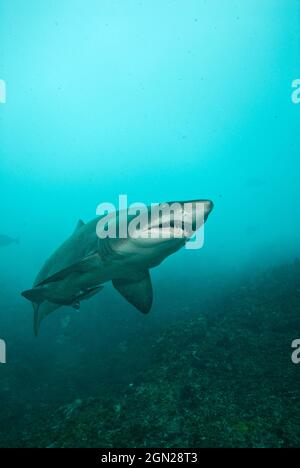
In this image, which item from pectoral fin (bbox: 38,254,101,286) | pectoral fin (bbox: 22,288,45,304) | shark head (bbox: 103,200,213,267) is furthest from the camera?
pectoral fin (bbox: 22,288,45,304)

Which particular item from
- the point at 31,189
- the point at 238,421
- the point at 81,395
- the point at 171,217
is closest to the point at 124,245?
the point at 171,217

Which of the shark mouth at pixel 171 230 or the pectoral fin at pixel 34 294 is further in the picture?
the pectoral fin at pixel 34 294

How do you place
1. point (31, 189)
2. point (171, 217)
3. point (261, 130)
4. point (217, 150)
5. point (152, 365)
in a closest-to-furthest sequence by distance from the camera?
point (171, 217) → point (152, 365) → point (261, 130) → point (217, 150) → point (31, 189)

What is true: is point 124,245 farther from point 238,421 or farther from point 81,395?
point 81,395

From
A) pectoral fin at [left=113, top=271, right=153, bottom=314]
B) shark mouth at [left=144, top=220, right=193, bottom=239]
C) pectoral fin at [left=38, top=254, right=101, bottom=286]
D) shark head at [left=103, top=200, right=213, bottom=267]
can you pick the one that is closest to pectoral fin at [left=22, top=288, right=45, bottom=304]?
pectoral fin at [left=38, top=254, right=101, bottom=286]

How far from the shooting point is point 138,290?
633 cm

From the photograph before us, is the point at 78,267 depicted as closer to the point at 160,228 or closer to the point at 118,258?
the point at 118,258

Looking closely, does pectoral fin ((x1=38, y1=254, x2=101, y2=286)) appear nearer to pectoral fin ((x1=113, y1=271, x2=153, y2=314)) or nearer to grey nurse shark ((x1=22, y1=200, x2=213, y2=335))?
grey nurse shark ((x1=22, y1=200, x2=213, y2=335))

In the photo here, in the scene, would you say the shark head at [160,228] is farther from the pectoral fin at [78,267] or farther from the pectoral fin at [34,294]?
the pectoral fin at [34,294]

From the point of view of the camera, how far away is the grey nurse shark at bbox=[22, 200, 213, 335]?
3629 millimetres

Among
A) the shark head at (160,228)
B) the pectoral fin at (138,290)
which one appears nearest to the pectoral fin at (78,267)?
the shark head at (160,228)

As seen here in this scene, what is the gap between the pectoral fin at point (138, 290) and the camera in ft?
20.4

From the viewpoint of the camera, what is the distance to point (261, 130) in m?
110
